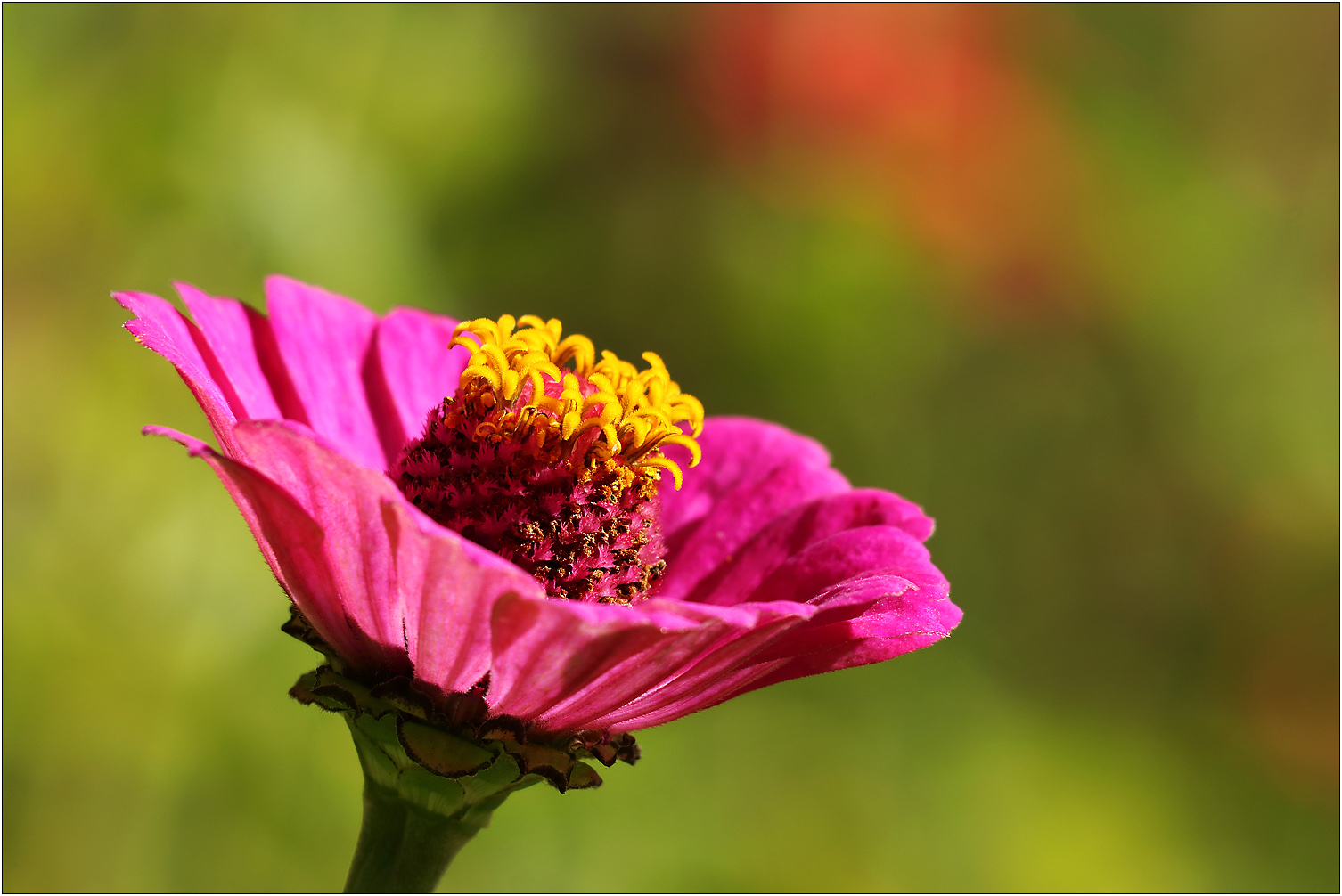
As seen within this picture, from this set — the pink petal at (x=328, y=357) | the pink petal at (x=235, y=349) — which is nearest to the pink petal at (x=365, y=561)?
the pink petal at (x=235, y=349)

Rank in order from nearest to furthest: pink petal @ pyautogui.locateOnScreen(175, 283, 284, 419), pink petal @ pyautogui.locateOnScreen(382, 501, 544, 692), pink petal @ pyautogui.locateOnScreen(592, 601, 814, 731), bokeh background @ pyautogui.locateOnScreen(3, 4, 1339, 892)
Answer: pink petal @ pyautogui.locateOnScreen(382, 501, 544, 692)
pink petal @ pyautogui.locateOnScreen(592, 601, 814, 731)
pink petal @ pyautogui.locateOnScreen(175, 283, 284, 419)
bokeh background @ pyautogui.locateOnScreen(3, 4, 1339, 892)

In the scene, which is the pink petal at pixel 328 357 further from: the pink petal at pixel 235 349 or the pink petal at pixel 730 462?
the pink petal at pixel 730 462

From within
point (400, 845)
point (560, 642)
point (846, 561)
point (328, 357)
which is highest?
point (328, 357)

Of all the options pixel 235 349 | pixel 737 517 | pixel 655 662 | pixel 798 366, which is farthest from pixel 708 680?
pixel 798 366

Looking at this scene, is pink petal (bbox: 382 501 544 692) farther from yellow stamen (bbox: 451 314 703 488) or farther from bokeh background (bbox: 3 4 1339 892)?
bokeh background (bbox: 3 4 1339 892)

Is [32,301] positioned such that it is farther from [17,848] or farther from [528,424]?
[528,424]

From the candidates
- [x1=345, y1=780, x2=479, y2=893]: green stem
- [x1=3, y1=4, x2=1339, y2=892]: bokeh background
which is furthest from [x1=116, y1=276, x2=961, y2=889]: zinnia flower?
[x1=3, y1=4, x2=1339, y2=892]: bokeh background

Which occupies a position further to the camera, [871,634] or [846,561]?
[846,561]

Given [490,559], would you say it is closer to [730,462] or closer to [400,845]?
[400,845]
